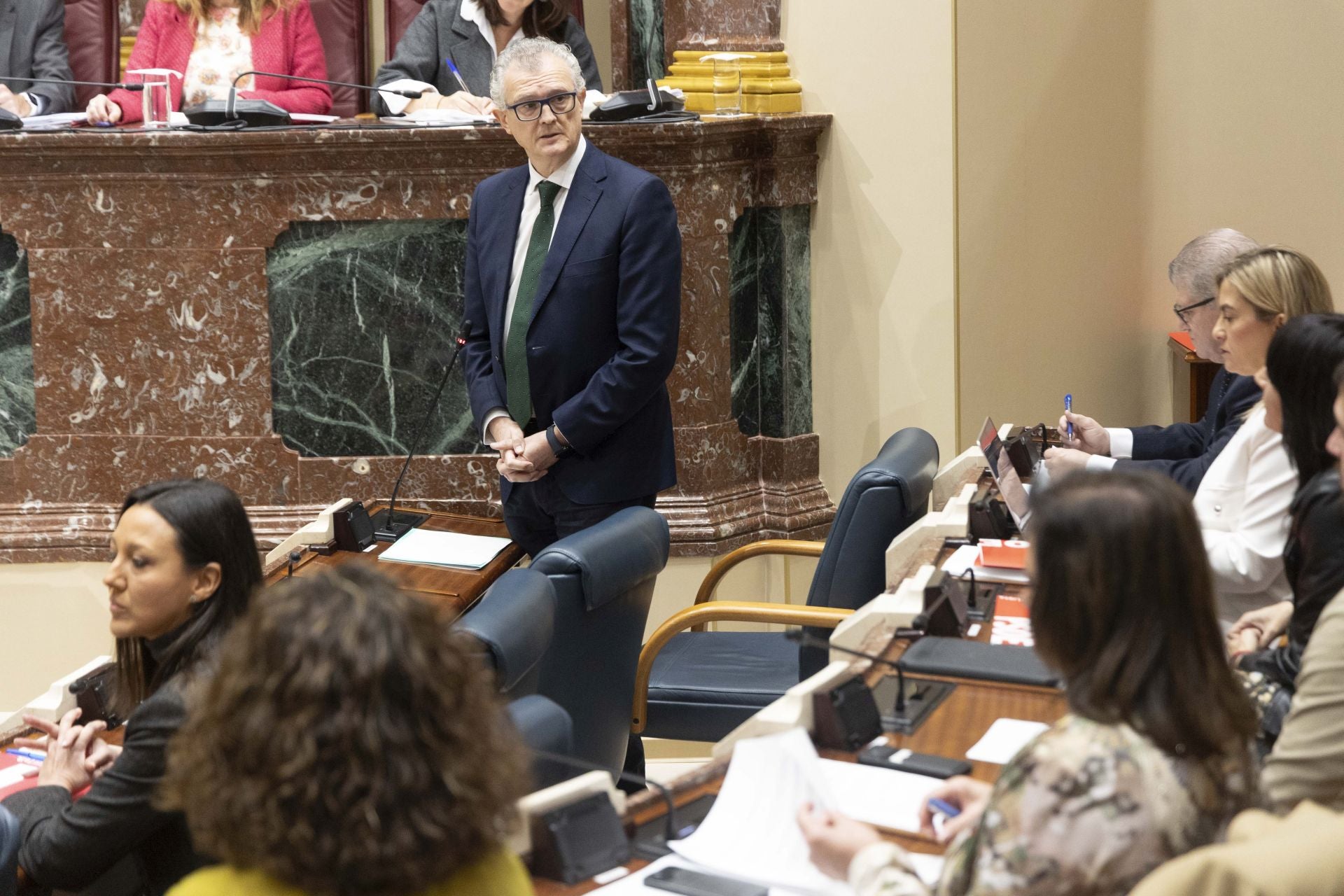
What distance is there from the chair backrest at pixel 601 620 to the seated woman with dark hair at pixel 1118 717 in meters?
1.38

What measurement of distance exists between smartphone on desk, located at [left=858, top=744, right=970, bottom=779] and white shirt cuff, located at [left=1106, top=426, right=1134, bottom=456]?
2.02 m

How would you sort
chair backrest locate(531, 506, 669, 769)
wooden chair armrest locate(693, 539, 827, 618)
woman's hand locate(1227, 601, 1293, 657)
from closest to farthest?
woman's hand locate(1227, 601, 1293, 657) < chair backrest locate(531, 506, 669, 769) < wooden chair armrest locate(693, 539, 827, 618)

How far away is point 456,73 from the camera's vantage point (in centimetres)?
455

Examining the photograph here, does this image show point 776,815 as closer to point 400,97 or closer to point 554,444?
point 554,444

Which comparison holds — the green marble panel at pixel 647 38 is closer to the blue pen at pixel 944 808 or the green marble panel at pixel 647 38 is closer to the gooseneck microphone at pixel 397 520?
the gooseneck microphone at pixel 397 520

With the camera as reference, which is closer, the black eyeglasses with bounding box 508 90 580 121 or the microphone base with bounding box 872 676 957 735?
the microphone base with bounding box 872 676 957 735

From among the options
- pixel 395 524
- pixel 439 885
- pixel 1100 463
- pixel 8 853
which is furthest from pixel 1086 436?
pixel 439 885

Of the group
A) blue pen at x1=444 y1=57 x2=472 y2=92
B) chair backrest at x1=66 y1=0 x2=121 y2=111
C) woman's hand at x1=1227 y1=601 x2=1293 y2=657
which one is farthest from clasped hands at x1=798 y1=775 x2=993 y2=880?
chair backrest at x1=66 y1=0 x2=121 y2=111

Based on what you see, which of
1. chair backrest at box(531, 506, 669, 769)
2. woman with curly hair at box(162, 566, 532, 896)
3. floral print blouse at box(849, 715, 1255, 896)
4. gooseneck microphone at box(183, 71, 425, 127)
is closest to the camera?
woman with curly hair at box(162, 566, 532, 896)

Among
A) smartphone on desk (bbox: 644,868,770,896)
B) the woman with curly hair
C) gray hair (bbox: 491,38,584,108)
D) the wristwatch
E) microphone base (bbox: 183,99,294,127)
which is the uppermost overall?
gray hair (bbox: 491,38,584,108)

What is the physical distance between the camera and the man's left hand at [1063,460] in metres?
→ 3.38

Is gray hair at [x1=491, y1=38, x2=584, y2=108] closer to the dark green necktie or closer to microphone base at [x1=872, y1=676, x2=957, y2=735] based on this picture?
the dark green necktie

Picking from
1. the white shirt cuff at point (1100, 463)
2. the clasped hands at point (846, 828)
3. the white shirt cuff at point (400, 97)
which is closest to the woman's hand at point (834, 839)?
the clasped hands at point (846, 828)

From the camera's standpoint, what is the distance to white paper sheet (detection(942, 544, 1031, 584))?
287 cm
